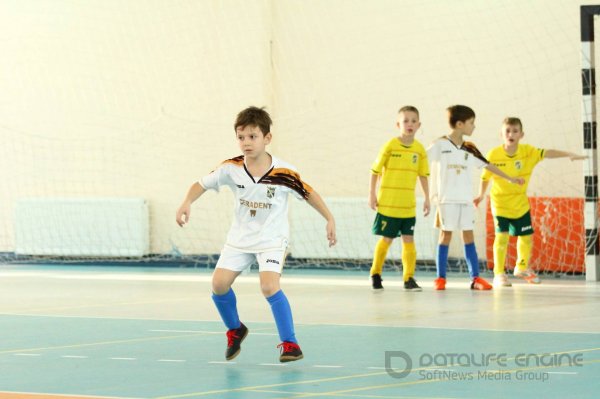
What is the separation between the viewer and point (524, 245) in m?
11.8

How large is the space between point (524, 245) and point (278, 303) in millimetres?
5843

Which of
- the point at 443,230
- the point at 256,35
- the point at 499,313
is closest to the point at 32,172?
the point at 256,35

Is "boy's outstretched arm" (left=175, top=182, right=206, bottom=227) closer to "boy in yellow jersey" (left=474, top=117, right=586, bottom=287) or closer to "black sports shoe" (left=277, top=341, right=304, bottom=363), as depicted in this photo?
"black sports shoe" (left=277, top=341, right=304, bottom=363)

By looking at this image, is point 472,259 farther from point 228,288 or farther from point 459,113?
point 228,288

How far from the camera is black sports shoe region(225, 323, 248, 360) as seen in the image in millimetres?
6531

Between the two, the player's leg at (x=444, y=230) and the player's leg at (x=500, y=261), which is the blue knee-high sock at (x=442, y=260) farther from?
the player's leg at (x=500, y=261)

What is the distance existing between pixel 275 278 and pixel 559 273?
707cm

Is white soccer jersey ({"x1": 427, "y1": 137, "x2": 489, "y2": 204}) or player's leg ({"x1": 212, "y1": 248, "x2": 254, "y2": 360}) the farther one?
white soccer jersey ({"x1": 427, "y1": 137, "x2": 489, "y2": 204})

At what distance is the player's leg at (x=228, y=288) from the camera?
6645mm

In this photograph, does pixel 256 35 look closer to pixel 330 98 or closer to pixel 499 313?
pixel 330 98

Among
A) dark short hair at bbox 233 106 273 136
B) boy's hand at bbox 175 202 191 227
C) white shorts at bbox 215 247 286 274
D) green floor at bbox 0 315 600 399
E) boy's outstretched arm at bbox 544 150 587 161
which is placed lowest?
green floor at bbox 0 315 600 399

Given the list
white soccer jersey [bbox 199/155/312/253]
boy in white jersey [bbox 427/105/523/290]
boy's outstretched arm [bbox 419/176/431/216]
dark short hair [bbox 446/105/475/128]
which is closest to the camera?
white soccer jersey [bbox 199/155/312/253]

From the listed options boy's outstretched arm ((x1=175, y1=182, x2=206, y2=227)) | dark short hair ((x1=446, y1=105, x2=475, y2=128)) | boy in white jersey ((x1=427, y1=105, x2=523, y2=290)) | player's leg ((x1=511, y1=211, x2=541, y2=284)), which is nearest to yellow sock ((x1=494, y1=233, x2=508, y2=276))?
player's leg ((x1=511, y1=211, x2=541, y2=284))

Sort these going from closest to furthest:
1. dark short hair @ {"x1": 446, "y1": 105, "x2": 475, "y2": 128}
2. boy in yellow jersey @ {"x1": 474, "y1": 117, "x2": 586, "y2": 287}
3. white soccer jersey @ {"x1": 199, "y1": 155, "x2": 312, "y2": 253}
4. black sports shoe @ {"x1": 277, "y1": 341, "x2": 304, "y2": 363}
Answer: black sports shoe @ {"x1": 277, "y1": 341, "x2": 304, "y2": 363}
white soccer jersey @ {"x1": 199, "y1": 155, "x2": 312, "y2": 253}
dark short hair @ {"x1": 446, "y1": 105, "x2": 475, "y2": 128}
boy in yellow jersey @ {"x1": 474, "y1": 117, "x2": 586, "y2": 287}
